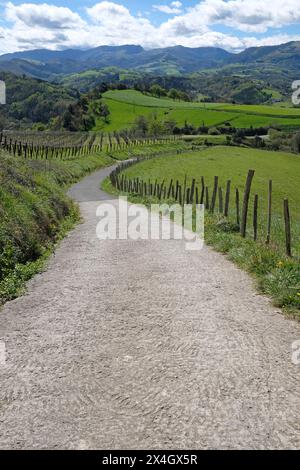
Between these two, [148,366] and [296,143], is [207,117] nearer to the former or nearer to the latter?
[296,143]

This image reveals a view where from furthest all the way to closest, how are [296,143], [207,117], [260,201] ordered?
[207,117] < [296,143] < [260,201]

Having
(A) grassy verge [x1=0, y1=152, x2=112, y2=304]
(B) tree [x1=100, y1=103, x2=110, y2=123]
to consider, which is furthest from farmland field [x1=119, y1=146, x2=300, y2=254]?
(B) tree [x1=100, y1=103, x2=110, y2=123]

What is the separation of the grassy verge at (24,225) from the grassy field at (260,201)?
21.1 ft

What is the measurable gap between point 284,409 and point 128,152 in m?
111

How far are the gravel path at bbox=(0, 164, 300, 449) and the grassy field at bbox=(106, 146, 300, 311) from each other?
658 mm

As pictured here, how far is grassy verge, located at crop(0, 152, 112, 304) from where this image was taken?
13.1m

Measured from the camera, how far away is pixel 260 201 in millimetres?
50250

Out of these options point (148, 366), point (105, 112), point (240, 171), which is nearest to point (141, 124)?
point (105, 112)

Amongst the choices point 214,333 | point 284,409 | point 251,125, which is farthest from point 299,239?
point 251,125

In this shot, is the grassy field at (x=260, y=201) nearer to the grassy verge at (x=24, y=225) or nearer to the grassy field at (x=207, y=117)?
the grassy verge at (x=24, y=225)

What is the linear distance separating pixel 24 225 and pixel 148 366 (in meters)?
10.4

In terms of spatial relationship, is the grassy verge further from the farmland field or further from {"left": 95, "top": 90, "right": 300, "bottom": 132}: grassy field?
{"left": 95, "top": 90, "right": 300, "bottom": 132}: grassy field

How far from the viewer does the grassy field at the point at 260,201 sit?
11.7 m

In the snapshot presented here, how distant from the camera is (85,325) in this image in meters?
9.45
